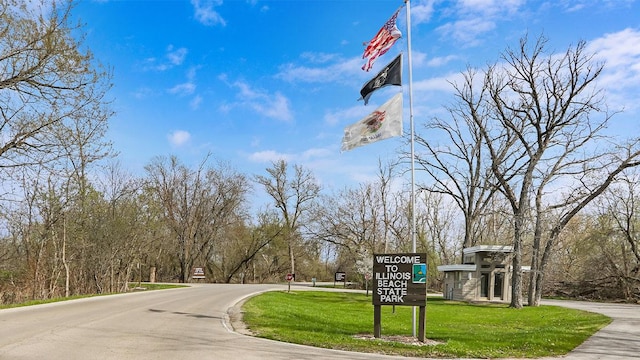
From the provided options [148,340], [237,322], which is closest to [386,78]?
[237,322]

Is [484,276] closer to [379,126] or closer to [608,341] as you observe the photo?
[608,341]

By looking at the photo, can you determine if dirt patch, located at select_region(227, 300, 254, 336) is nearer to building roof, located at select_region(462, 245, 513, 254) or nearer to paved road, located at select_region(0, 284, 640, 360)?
paved road, located at select_region(0, 284, 640, 360)

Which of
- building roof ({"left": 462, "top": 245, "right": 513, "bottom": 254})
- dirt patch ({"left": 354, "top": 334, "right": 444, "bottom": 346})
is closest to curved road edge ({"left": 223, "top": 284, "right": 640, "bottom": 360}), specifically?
dirt patch ({"left": 354, "top": 334, "right": 444, "bottom": 346})

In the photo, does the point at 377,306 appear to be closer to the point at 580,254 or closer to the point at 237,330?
the point at 237,330

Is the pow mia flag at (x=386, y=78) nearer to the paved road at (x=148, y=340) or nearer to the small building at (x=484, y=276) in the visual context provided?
the paved road at (x=148, y=340)

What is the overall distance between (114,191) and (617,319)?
2921 cm

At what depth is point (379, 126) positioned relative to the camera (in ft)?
42.6

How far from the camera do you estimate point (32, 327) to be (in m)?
11.7

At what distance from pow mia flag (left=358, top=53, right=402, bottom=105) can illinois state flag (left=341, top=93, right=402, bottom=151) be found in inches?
21.0

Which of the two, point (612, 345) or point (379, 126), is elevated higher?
point (379, 126)

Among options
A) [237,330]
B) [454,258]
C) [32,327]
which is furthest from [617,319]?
[454,258]

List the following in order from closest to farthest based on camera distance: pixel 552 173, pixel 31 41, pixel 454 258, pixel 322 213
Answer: pixel 31 41, pixel 552 173, pixel 322 213, pixel 454 258

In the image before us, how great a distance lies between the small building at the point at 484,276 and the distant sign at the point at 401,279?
19.7 m

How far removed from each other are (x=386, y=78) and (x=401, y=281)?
5565 mm
